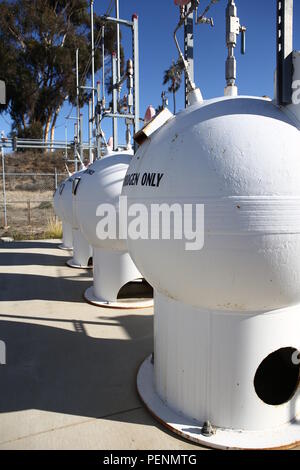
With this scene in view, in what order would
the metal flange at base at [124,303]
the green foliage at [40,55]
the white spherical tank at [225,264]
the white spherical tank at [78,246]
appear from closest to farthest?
the white spherical tank at [225,264] < the metal flange at base at [124,303] < the white spherical tank at [78,246] < the green foliage at [40,55]

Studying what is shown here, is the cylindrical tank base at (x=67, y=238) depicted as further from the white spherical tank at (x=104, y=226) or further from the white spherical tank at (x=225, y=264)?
the white spherical tank at (x=225, y=264)

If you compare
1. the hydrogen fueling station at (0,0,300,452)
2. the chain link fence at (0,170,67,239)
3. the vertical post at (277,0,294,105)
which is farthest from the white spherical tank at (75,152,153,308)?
the chain link fence at (0,170,67,239)

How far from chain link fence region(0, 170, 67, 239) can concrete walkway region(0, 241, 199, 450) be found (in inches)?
358

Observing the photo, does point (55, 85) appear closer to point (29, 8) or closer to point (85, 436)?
point (29, 8)

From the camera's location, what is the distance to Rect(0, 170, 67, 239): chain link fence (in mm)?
15594

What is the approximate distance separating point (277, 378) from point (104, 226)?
3092mm

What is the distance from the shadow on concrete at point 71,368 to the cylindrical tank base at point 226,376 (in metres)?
0.57

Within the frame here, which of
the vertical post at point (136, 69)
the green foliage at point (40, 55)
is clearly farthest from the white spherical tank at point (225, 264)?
the green foliage at point (40, 55)

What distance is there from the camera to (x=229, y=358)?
267 cm

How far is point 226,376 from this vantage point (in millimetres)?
2691

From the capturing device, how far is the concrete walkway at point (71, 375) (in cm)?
280

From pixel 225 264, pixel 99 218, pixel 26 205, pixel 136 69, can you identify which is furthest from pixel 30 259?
pixel 26 205

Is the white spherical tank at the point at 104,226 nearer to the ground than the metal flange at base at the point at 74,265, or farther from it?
farther from it
